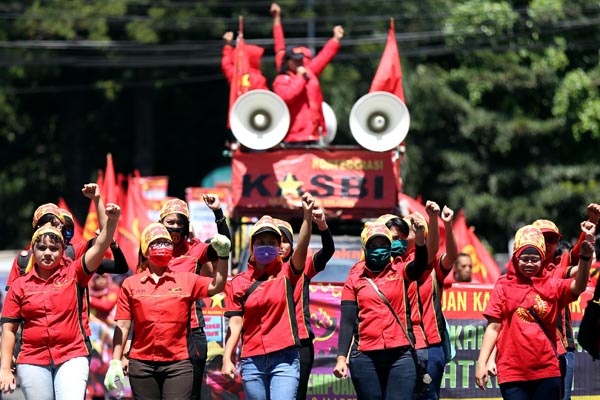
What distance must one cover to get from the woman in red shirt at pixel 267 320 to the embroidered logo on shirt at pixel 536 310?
1455 mm

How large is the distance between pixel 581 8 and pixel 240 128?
18.8 m

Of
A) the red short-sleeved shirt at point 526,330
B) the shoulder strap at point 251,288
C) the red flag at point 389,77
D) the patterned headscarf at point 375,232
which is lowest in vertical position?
the red short-sleeved shirt at point 526,330

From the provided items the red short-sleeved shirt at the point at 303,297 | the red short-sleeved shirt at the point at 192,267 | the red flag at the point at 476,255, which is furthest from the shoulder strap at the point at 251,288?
the red flag at the point at 476,255

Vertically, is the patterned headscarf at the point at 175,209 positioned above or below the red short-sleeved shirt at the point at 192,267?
above

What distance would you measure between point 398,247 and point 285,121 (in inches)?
192

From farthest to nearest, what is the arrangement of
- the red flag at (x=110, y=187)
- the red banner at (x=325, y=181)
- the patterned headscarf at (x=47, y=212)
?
the red flag at (x=110, y=187) < the red banner at (x=325, y=181) < the patterned headscarf at (x=47, y=212)

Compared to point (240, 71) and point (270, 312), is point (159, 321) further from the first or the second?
point (240, 71)

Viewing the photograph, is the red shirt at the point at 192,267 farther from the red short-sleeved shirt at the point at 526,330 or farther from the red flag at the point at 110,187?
the red flag at the point at 110,187

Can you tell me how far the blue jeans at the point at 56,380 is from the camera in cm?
918

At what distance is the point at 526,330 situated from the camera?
9.07 m

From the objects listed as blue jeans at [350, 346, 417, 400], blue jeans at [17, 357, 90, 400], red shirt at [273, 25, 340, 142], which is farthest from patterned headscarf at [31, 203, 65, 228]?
red shirt at [273, 25, 340, 142]

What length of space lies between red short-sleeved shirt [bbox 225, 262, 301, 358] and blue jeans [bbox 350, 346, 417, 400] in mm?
471

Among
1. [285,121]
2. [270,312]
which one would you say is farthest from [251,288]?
[285,121]

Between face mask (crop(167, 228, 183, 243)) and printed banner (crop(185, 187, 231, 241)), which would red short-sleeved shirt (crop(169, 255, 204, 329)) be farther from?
printed banner (crop(185, 187, 231, 241))
